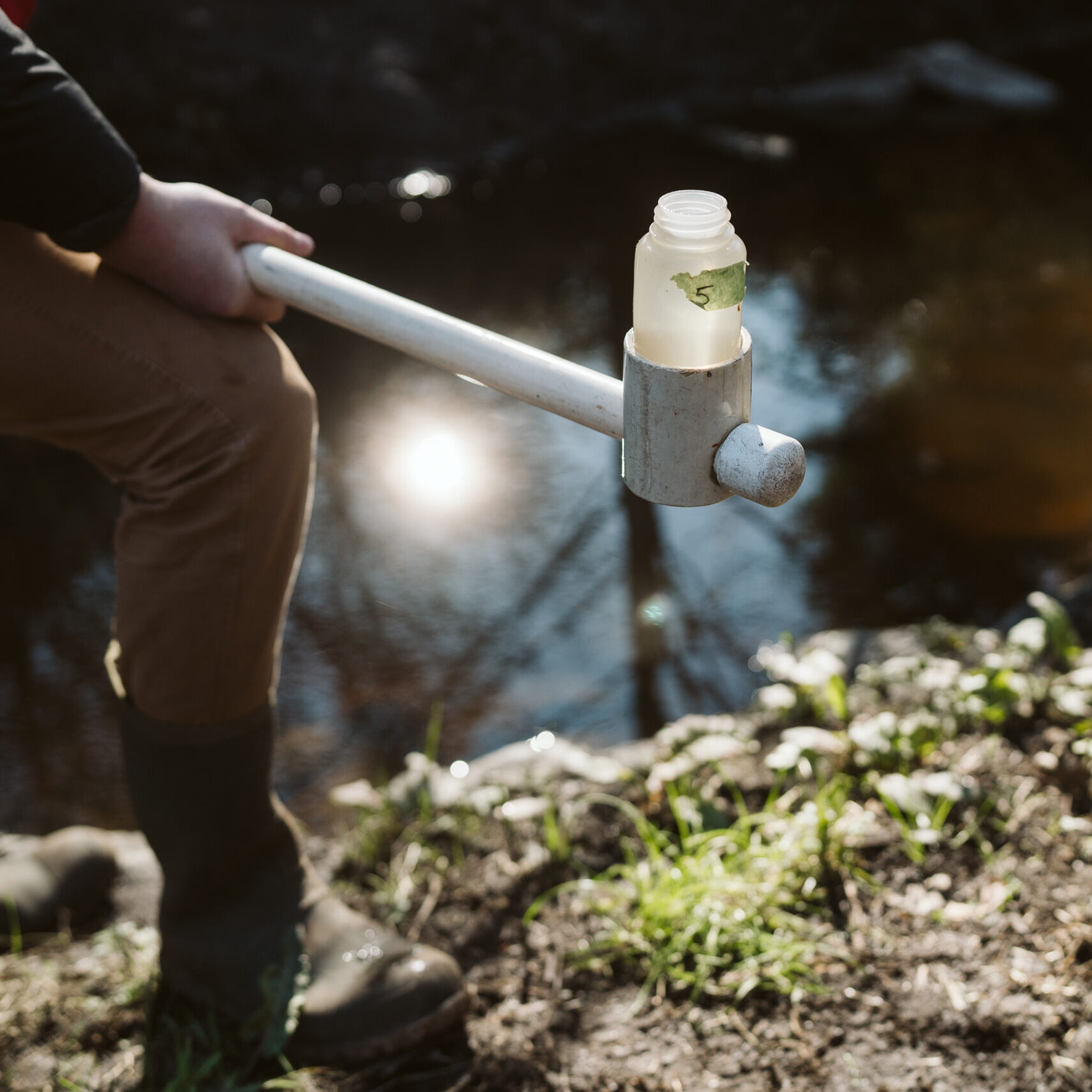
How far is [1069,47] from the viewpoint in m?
10.3

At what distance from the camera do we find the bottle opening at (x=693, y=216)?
105 centimetres

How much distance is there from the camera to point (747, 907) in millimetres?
1789

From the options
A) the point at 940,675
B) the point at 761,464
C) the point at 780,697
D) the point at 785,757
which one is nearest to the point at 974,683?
the point at 940,675

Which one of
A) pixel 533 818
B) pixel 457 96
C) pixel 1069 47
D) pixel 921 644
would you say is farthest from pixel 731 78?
pixel 533 818

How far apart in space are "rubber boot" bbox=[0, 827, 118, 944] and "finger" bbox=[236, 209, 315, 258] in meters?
1.36

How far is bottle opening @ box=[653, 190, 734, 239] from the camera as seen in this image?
1048 millimetres

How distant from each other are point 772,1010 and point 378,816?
967mm

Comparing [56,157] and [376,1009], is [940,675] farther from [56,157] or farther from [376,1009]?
[56,157]

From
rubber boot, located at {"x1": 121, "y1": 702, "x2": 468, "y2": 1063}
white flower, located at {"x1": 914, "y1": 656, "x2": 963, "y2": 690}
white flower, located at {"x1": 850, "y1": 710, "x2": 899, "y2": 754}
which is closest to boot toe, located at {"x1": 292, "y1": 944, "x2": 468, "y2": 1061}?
rubber boot, located at {"x1": 121, "y1": 702, "x2": 468, "y2": 1063}

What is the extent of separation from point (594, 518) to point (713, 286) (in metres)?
2.99

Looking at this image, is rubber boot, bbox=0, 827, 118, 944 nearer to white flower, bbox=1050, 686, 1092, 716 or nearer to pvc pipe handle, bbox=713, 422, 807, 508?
pvc pipe handle, bbox=713, 422, 807, 508

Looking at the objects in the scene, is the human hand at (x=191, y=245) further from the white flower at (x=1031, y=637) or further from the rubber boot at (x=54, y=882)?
the white flower at (x=1031, y=637)

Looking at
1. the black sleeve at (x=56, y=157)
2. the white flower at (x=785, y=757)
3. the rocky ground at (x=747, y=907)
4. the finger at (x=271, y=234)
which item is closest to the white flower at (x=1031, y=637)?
the rocky ground at (x=747, y=907)

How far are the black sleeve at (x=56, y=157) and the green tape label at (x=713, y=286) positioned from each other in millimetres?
796
